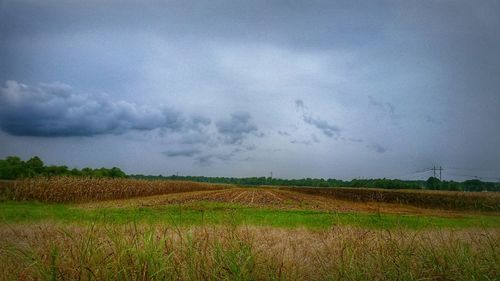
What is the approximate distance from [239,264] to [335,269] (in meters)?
1.91

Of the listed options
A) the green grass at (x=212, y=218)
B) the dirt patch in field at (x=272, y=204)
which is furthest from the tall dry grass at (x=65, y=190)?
the green grass at (x=212, y=218)

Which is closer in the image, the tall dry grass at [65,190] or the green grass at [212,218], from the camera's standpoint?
the green grass at [212,218]

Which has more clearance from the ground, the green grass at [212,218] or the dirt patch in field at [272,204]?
the green grass at [212,218]

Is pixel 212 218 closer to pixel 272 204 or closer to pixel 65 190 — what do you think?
pixel 272 204

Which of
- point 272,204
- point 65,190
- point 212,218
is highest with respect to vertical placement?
point 212,218

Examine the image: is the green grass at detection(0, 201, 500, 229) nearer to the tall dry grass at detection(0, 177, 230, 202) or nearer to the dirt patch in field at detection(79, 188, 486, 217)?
the dirt patch in field at detection(79, 188, 486, 217)

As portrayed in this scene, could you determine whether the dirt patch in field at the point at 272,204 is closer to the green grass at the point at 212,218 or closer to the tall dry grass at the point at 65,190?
the tall dry grass at the point at 65,190

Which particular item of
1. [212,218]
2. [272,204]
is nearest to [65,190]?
[272,204]

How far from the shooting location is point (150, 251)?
5297 mm

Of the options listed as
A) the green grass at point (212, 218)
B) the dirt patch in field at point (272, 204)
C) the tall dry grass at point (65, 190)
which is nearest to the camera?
the green grass at point (212, 218)

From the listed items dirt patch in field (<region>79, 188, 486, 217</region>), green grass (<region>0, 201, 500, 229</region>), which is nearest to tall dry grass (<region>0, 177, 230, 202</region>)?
dirt patch in field (<region>79, 188, 486, 217</region>)

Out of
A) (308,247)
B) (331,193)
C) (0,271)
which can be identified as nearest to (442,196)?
(331,193)

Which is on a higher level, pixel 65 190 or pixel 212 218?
pixel 212 218

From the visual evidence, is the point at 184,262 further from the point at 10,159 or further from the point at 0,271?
the point at 10,159
